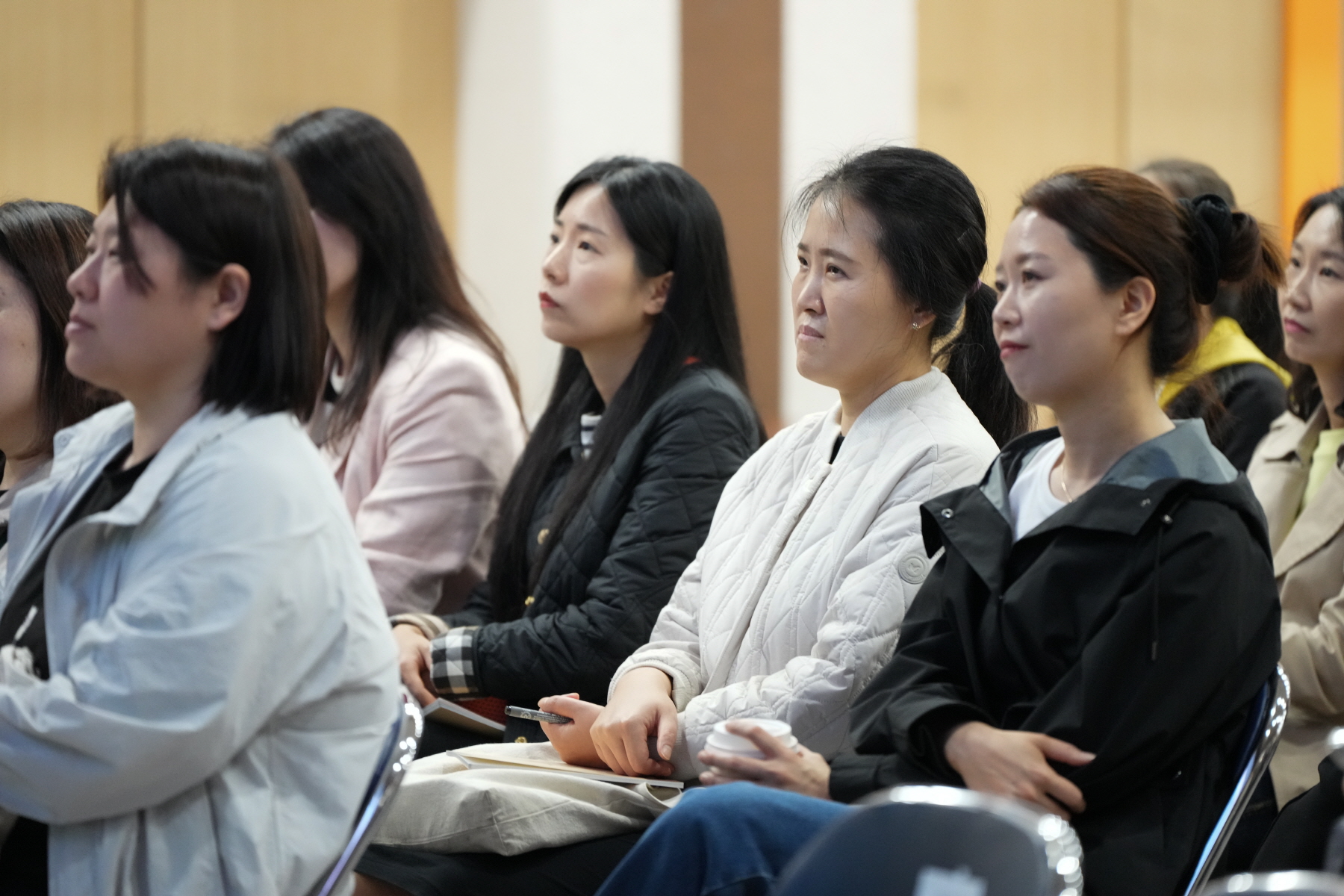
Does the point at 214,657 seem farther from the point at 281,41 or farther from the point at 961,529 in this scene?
the point at 281,41

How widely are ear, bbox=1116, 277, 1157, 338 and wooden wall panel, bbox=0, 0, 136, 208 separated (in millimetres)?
3231

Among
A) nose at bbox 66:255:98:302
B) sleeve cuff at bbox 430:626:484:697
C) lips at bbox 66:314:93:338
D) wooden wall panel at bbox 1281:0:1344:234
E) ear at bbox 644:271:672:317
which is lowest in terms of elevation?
sleeve cuff at bbox 430:626:484:697

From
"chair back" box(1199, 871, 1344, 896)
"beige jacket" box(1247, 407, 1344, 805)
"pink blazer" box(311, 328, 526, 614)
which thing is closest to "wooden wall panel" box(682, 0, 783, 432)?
"pink blazer" box(311, 328, 526, 614)

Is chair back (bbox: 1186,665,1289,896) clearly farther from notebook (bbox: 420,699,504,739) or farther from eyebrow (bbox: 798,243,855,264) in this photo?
notebook (bbox: 420,699,504,739)

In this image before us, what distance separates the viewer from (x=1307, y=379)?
2688 mm

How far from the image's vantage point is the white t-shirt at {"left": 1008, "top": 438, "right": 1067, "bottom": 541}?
1.81 meters

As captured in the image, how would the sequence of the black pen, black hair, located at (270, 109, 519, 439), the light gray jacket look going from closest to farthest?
the light gray jacket → the black pen → black hair, located at (270, 109, 519, 439)

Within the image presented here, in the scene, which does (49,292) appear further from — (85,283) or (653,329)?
(653,329)

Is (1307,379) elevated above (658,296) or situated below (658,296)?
below

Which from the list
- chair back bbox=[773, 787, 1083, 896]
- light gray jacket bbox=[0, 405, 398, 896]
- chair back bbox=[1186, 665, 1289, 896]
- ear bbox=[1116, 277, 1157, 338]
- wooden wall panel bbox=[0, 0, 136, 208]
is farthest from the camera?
wooden wall panel bbox=[0, 0, 136, 208]

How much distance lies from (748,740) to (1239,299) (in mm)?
1779

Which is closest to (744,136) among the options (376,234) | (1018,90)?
(1018,90)

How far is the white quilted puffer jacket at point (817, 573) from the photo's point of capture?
197 centimetres

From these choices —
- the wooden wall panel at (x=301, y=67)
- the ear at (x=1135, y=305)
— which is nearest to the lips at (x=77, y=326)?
the ear at (x=1135, y=305)
